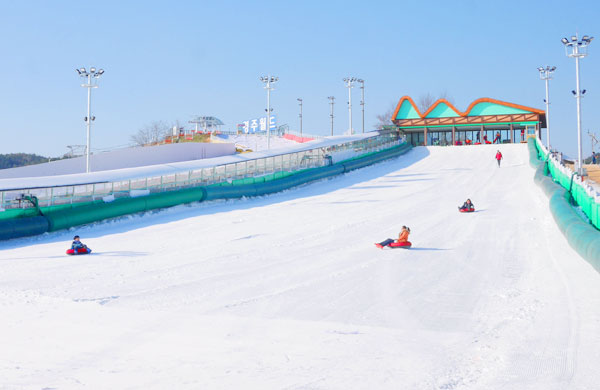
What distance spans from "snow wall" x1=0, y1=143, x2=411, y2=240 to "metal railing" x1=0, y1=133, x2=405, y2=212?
1.46 feet

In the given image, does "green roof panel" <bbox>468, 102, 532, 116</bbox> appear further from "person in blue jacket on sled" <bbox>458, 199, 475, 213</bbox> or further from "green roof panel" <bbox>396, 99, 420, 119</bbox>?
"person in blue jacket on sled" <bbox>458, 199, 475, 213</bbox>

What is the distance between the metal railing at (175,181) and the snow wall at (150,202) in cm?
45

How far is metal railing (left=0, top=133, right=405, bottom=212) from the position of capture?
18.8 m

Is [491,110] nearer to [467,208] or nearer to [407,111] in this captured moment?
[407,111]

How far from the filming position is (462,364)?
5988 mm

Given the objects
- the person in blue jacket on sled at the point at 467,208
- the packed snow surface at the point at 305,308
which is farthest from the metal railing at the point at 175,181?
the person in blue jacket on sled at the point at 467,208

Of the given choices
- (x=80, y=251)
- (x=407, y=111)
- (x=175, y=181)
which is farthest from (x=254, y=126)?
(x=80, y=251)

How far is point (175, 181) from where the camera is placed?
949 inches

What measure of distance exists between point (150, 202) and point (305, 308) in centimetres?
1469

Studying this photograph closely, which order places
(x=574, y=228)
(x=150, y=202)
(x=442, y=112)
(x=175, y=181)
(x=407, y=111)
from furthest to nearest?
1. (x=407, y=111)
2. (x=442, y=112)
3. (x=175, y=181)
4. (x=150, y=202)
5. (x=574, y=228)

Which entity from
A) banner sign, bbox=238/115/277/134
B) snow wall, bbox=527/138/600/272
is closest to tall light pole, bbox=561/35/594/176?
snow wall, bbox=527/138/600/272

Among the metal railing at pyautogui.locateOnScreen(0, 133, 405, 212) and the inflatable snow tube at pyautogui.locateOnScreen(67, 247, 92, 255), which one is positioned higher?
the metal railing at pyautogui.locateOnScreen(0, 133, 405, 212)

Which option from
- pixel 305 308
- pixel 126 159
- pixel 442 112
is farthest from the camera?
pixel 442 112

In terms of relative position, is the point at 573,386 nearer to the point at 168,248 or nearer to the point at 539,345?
the point at 539,345
